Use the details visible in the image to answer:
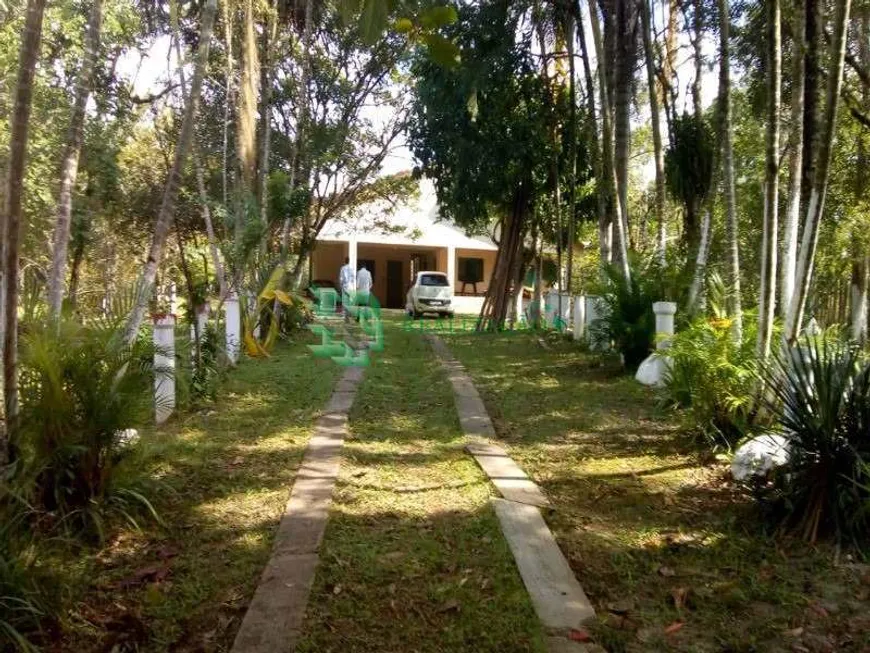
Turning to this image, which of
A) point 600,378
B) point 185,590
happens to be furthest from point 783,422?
point 600,378

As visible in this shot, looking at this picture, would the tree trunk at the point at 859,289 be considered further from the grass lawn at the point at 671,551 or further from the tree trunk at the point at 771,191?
the tree trunk at the point at 771,191

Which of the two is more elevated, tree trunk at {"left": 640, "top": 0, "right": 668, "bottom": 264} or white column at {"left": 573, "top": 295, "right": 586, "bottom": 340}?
tree trunk at {"left": 640, "top": 0, "right": 668, "bottom": 264}

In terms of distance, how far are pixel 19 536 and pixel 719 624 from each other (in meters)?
3.06

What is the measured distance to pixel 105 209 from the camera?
15531 mm

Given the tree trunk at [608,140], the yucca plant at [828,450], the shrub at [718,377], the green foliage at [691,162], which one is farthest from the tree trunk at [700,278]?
the yucca plant at [828,450]

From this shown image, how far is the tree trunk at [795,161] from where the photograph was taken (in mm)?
5039

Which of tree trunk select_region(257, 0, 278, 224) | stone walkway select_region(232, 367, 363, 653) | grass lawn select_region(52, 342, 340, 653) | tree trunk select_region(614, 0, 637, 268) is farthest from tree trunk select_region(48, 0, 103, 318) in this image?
tree trunk select_region(614, 0, 637, 268)

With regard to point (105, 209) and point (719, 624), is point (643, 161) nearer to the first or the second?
point (105, 209)

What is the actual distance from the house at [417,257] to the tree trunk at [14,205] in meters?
22.0

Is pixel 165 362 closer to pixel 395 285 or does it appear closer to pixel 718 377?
pixel 718 377

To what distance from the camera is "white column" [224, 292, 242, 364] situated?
9.29m

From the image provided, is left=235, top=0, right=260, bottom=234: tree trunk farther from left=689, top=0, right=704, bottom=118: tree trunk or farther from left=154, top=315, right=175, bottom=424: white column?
left=689, top=0, right=704, bottom=118: tree trunk

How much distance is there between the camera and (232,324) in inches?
371

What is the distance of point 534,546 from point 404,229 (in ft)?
67.1
